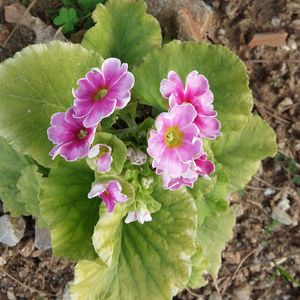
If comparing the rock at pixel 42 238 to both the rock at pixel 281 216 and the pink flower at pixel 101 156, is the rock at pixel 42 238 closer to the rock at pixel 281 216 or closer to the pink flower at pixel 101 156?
the pink flower at pixel 101 156

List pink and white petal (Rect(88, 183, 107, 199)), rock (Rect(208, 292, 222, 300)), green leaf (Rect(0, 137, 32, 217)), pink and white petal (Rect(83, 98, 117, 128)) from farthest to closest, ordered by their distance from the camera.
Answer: rock (Rect(208, 292, 222, 300)), green leaf (Rect(0, 137, 32, 217)), pink and white petal (Rect(88, 183, 107, 199)), pink and white petal (Rect(83, 98, 117, 128))

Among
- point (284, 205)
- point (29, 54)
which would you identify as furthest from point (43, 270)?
point (284, 205)

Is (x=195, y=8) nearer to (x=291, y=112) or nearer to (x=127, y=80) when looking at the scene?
(x=291, y=112)

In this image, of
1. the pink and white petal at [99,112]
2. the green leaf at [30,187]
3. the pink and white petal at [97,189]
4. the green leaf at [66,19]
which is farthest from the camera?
the green leaf at [66,19]

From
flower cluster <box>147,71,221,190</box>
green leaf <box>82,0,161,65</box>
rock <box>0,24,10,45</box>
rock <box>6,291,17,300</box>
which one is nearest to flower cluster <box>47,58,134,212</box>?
flower cluster <box>147,71,221,190</box>

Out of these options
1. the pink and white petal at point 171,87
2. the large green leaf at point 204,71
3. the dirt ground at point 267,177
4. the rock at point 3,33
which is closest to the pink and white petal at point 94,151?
the pink and white petal at point 171,87

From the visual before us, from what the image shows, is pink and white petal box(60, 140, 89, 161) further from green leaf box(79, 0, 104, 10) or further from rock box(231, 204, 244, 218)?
rock box(231, 204, 244, 218)
